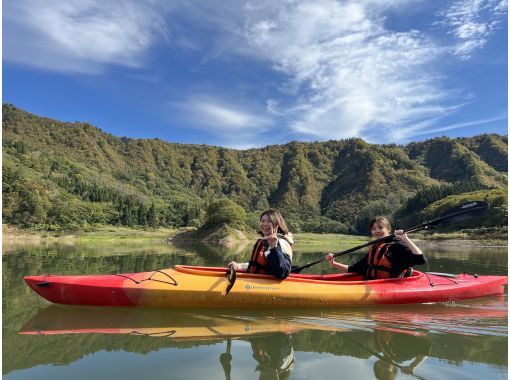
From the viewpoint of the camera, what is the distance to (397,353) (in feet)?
16.4

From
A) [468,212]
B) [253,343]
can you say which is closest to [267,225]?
[253,343]

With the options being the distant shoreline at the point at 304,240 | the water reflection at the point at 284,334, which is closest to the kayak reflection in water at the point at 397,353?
the water reflection at the point at 284,334

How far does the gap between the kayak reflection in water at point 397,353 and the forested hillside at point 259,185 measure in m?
52.1

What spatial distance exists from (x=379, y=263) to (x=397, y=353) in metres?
3.40

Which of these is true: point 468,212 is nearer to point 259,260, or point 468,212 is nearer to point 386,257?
point 386,257

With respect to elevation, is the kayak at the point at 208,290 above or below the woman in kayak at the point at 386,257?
below

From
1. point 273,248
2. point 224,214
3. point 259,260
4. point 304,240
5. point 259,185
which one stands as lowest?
point 304,240

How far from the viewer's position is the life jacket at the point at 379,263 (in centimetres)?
816

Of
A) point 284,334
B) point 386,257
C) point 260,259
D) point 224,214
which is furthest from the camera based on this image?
point 224,214

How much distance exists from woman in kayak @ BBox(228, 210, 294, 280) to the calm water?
32.6 inches

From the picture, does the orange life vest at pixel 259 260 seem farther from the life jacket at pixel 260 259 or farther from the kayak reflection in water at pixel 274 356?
the kayak reflection in water at pixel 274 356

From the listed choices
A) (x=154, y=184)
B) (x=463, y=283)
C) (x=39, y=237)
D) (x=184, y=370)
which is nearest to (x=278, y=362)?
(x=184, y=370)

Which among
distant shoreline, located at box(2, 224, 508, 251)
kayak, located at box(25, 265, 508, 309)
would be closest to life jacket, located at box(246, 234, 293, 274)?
kayak, located at box(25, 265, 508, 309)

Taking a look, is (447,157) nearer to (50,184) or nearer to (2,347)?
(50,184)
